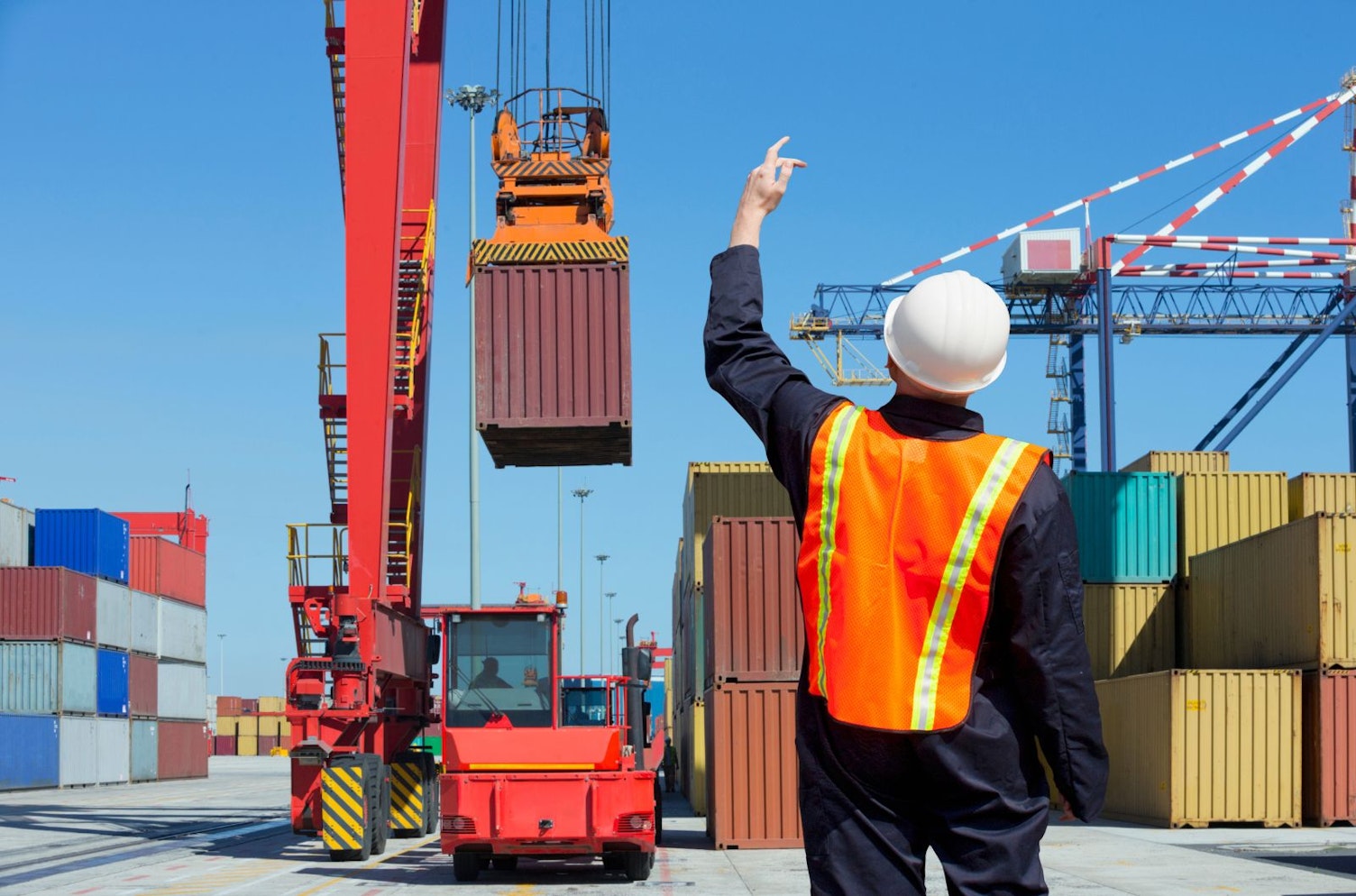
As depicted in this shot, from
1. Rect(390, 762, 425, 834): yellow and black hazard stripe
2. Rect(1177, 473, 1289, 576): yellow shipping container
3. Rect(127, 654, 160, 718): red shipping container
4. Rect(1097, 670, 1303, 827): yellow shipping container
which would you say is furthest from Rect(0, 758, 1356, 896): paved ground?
Rect(127, 654, 160, 718): red shipping container

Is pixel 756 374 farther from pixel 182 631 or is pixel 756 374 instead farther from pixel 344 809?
pixel 182 631

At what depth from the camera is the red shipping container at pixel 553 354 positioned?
18.3 metres

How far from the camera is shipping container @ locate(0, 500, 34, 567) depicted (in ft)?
159

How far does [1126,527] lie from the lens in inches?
1073

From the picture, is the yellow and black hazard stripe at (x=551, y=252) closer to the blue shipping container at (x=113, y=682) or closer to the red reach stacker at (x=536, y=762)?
the red reach stacker at (x=536, y=762)

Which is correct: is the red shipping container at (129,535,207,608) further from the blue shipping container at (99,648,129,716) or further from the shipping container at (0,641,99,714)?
the shipping container at (0,641,99,714)

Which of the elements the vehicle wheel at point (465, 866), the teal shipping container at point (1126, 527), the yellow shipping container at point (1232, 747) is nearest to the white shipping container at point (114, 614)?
the teal shipping container at point (1126, 527)

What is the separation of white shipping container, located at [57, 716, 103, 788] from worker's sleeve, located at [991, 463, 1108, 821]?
4749 centimetres

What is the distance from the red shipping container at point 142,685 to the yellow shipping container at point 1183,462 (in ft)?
110

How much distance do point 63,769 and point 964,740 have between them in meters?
48.3

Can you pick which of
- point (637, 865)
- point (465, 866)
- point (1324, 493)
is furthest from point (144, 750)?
point (637, 865)

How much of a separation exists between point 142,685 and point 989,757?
54718 millimetres

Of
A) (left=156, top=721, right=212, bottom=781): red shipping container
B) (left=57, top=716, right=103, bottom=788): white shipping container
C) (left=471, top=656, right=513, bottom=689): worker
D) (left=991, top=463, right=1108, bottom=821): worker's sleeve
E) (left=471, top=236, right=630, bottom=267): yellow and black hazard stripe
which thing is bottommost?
(left=156, top=721, right=212, bottom=781): red shipping container

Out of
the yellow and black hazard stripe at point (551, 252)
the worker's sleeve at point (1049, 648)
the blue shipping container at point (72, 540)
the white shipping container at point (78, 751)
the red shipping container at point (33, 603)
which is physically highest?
the yellow and black hazard stripe at point (551, 252)
